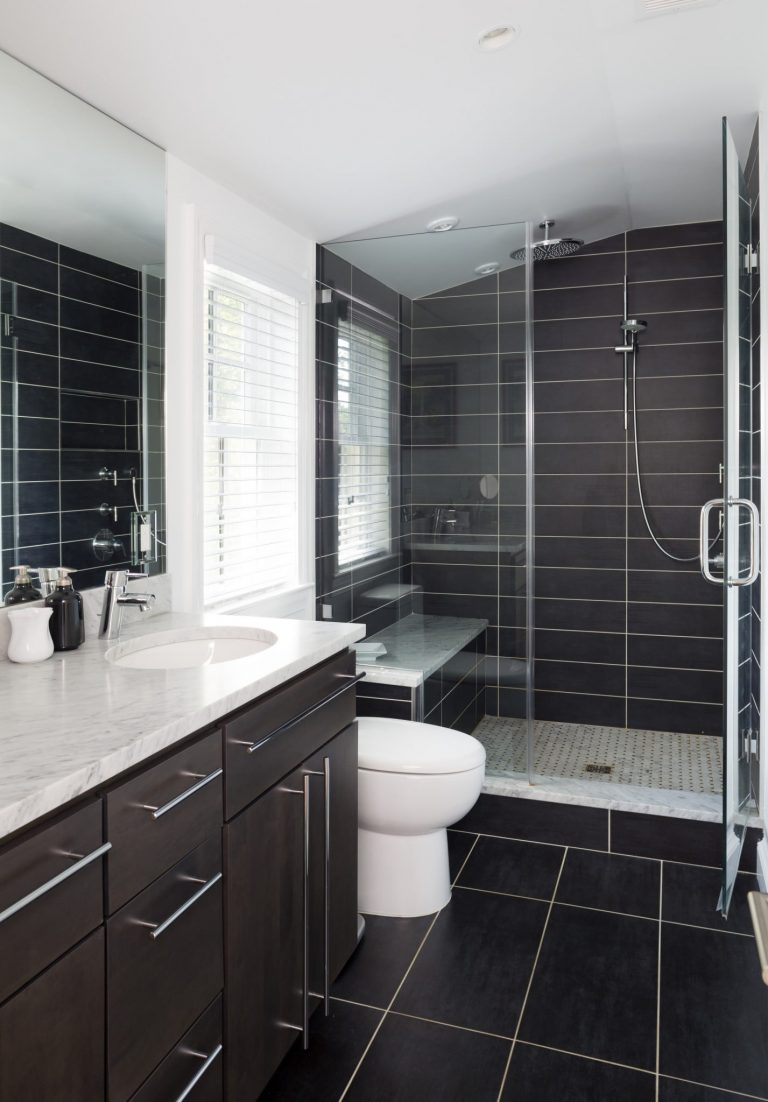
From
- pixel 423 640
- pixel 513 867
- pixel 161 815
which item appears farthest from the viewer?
pixel 423 640

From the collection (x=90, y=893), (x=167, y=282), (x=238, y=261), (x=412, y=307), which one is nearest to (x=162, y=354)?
(x=167, y=282)

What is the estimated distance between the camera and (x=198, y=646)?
2.04m

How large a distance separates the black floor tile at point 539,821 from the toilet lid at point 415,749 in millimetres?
615

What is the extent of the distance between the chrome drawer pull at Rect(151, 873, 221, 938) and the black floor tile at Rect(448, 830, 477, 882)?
4.63 ft

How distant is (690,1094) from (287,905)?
0.92 metres

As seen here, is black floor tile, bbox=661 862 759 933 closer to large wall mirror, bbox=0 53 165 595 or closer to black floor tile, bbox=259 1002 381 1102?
black floor tile, bbox=259 1002 381 1102

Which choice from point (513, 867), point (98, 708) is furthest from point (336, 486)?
point (98, 708)

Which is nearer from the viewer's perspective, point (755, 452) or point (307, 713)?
point (307, 713)

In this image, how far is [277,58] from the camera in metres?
2.00

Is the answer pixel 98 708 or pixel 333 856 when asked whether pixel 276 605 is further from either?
pixel 98 708

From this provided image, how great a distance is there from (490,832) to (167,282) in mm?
2137

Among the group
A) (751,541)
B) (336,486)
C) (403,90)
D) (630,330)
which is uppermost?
(403,90)

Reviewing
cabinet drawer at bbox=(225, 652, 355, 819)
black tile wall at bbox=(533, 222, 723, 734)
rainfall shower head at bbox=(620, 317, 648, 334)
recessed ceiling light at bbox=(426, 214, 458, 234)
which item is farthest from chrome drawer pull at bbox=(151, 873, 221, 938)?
rainfall shower head at bbox=(620, 317, 648, 334)

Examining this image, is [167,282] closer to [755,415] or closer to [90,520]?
[90,520]
